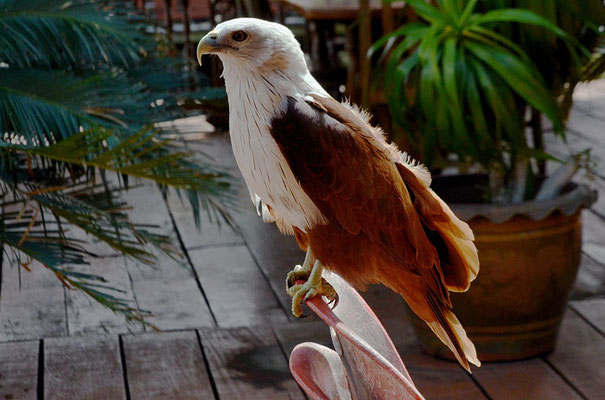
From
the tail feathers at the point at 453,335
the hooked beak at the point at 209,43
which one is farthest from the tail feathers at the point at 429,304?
the hooked beak at the point at 209,43

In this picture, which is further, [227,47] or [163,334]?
[163,334]

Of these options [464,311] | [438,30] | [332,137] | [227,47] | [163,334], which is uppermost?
[227,47]

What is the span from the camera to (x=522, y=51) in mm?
2086

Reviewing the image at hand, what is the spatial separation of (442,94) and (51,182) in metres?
0.97

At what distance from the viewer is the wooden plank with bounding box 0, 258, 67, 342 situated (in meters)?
2.45

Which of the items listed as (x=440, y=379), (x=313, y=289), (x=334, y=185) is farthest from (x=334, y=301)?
(x=440, y=379)

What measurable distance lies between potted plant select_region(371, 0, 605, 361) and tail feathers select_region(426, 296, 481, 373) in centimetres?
106

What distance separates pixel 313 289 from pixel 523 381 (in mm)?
1324

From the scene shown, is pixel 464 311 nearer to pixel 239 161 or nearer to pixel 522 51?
pixel 522 51

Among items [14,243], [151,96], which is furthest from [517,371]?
[14,243]

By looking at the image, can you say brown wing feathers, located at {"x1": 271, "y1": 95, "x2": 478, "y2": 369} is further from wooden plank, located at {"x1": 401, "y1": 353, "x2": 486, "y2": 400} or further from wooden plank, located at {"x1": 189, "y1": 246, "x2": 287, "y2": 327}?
wooden plank, located at {"x1": 189, "y1": 246, "x2": 287, "y2": 327}

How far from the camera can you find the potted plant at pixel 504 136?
2076 mm

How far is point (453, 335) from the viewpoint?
102cm

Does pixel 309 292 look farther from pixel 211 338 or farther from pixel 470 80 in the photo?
pixel 211 338
